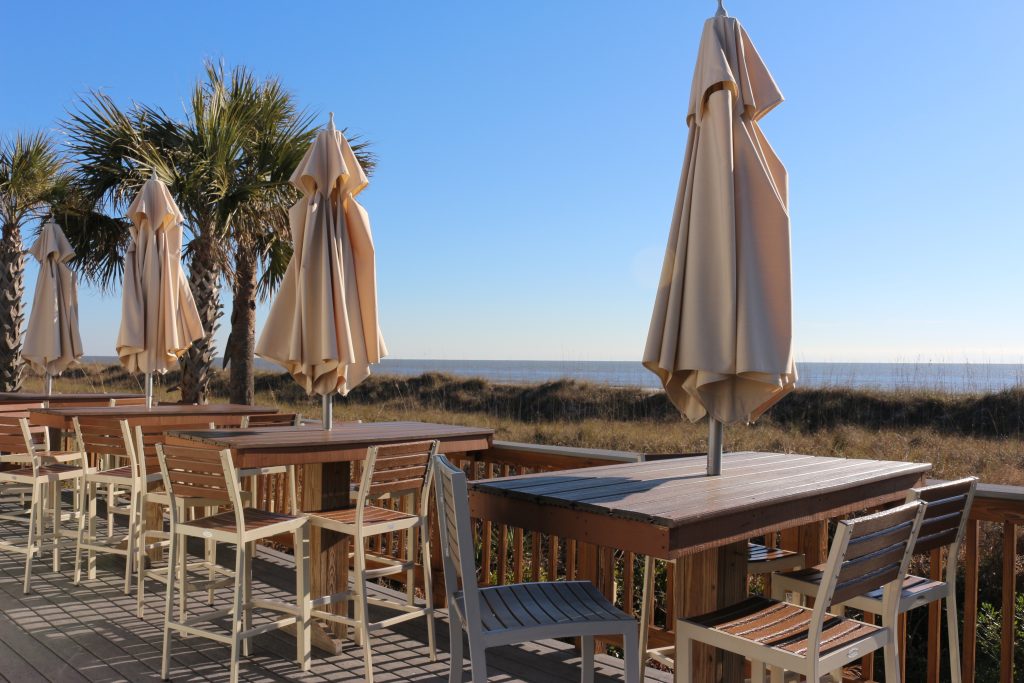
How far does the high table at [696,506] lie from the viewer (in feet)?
6.59

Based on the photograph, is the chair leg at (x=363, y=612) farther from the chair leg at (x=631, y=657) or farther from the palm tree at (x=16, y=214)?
the palm tree at (x=16, y=214)

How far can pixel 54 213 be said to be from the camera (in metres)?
10.4

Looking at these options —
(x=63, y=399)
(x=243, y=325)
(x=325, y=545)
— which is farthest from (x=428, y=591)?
(x=243, y=325)

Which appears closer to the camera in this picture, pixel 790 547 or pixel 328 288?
pixel 790 547

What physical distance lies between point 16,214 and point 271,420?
8.41 m

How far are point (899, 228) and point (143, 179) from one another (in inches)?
1537

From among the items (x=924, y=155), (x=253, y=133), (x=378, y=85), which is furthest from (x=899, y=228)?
(x=253, y=133)

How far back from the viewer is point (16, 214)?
1116cm

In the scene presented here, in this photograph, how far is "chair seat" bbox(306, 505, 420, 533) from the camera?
135 inches

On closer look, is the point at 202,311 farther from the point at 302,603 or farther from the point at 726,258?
the point at 726,258

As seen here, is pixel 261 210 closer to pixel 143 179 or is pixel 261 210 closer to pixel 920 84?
pixel 143 179

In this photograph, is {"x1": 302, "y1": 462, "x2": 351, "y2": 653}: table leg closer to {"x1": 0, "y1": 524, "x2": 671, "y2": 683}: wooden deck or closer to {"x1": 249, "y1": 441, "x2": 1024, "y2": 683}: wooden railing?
{"x1": 0, "y1": 524, "x2": 671, "y2": 683}: wooden deck

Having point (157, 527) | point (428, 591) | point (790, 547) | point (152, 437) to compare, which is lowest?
point (157, 527)

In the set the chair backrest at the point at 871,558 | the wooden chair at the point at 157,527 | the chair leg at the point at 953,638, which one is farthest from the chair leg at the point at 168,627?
the chair leg at the point at 953,638
